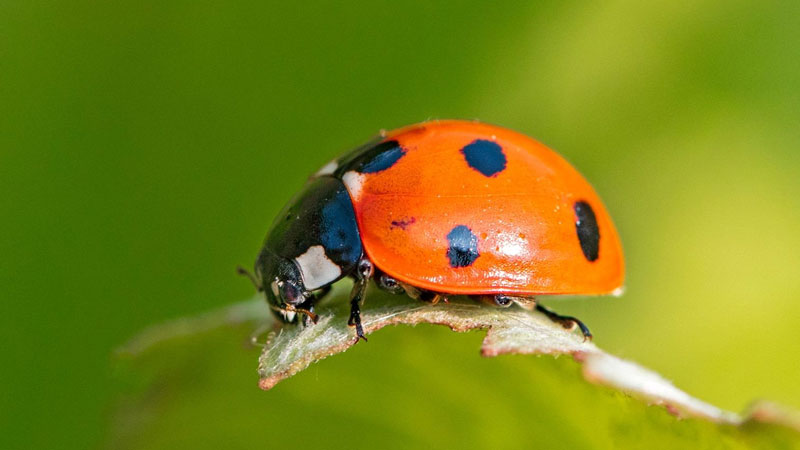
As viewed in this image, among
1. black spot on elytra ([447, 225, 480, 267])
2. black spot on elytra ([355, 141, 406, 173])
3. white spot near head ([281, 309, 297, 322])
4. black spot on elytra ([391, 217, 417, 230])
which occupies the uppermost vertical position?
black spot on elytra ([355, 141, 406, 173])

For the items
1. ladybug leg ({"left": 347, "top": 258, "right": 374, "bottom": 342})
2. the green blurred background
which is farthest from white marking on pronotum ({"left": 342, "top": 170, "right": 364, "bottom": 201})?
the green blurred background

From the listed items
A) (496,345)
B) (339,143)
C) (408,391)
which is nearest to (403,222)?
(408,391)

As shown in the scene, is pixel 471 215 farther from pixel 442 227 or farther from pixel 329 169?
pixel 329 169

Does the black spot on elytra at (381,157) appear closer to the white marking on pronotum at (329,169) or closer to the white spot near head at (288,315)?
the white marking on pronotum at (329,169)

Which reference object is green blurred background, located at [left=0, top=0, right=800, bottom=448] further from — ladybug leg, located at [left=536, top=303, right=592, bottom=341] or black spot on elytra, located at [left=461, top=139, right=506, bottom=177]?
black spot on elytra, located at [left=461, top=139, right=506, bottom=177]

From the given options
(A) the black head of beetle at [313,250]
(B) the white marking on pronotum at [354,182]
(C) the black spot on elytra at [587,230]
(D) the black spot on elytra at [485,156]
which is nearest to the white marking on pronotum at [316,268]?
(A) the black head of beetle at [313,250]

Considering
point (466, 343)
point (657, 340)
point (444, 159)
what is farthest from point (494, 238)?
point (657, 340)

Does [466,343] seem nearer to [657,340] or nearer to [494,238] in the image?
[494,238]
